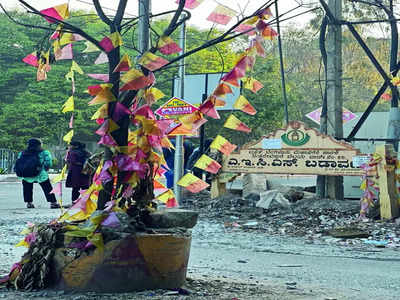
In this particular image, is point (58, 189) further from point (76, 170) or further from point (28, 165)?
point (28, 165)

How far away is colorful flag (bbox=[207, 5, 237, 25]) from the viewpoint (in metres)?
5.16

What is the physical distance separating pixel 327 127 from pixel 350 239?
4325 mm

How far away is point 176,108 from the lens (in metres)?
14.4

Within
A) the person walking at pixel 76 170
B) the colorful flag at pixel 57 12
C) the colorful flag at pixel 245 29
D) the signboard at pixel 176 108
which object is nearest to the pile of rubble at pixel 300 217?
the signboard at pixel 176 108

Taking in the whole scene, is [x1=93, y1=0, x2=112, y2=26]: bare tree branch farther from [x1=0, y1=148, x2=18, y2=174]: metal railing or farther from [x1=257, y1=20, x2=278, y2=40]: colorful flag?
[x1=0, y1=148, x2=18, y2=174]: metal railing

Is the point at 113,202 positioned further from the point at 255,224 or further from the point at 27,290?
the point at 255,224

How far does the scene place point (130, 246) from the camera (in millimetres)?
4652

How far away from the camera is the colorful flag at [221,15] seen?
5.16m

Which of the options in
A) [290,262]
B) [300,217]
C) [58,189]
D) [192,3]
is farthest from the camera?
[300,217]

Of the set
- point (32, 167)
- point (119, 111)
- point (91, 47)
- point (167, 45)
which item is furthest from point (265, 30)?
point (32, 167)

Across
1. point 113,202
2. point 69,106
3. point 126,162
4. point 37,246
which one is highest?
point 69,106

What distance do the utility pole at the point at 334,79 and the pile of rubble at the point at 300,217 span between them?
54cm

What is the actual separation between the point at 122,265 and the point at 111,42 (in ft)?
5.55

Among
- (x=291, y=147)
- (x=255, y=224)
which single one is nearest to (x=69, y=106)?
(x=255, y=224)
